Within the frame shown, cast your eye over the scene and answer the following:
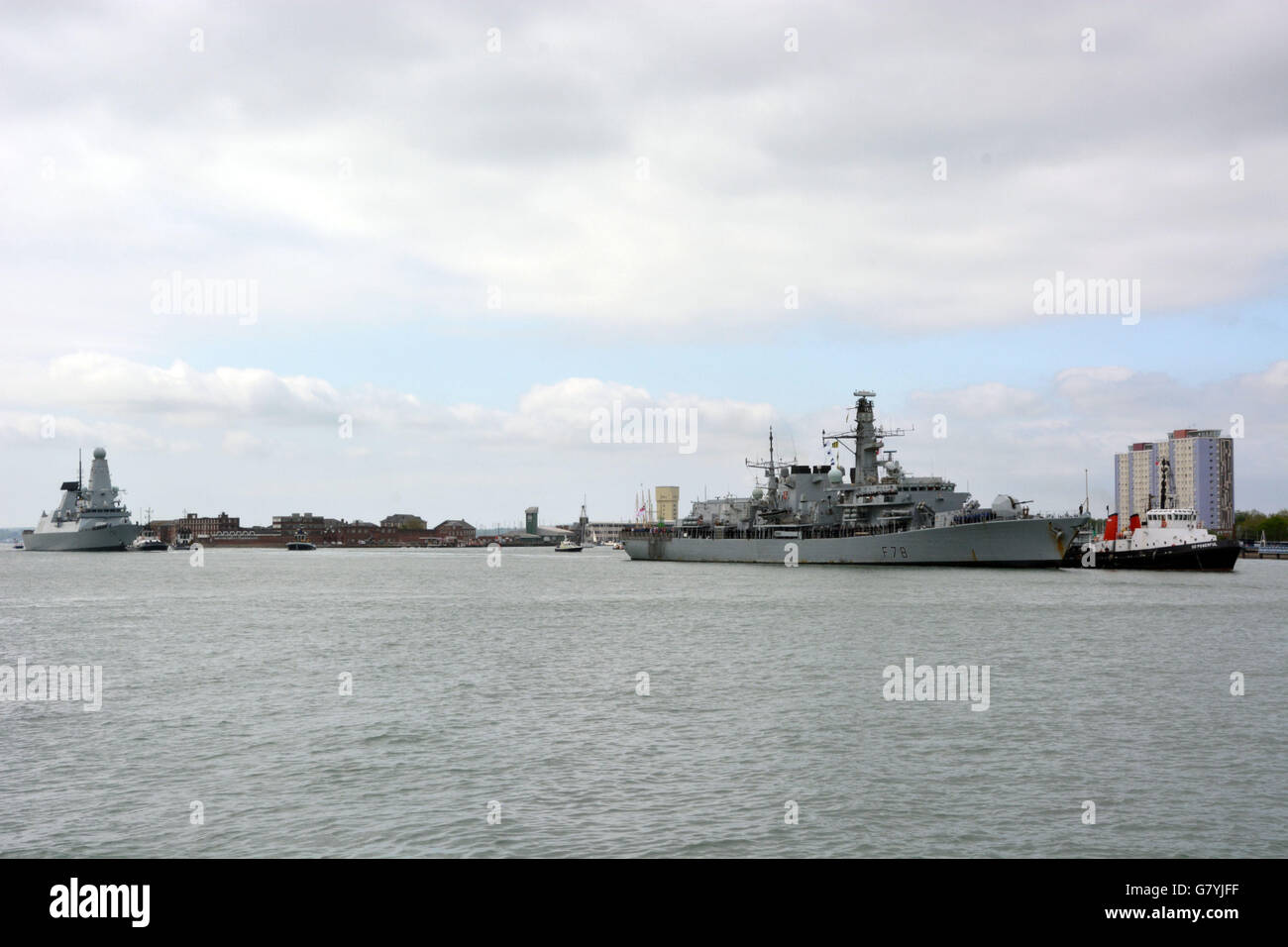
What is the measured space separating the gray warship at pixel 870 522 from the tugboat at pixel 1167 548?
6288 mm

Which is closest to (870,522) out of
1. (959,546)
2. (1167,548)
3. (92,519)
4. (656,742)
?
(959,546)

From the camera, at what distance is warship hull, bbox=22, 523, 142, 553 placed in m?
171

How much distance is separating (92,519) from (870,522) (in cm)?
13712

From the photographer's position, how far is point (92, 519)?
169625mm

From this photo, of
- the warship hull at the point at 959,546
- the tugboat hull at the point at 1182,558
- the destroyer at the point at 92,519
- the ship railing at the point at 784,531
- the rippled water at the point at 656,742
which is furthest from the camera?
the destroyer at the point at 92,519

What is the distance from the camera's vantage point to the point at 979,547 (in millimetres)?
85625

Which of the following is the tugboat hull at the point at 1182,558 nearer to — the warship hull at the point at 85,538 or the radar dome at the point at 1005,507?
the radar dome at the point at 1005,507

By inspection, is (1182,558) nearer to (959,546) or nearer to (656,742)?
(959,546)

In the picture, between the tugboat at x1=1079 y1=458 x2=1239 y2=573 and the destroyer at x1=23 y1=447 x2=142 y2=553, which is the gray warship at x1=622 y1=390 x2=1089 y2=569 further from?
the destroyer at x1=23 y1=447 x2=142 y2=553

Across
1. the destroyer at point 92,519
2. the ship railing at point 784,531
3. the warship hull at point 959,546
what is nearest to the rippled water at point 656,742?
the warship hull at point 959,546

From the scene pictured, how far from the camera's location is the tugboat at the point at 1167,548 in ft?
282

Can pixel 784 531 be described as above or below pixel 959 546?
above
